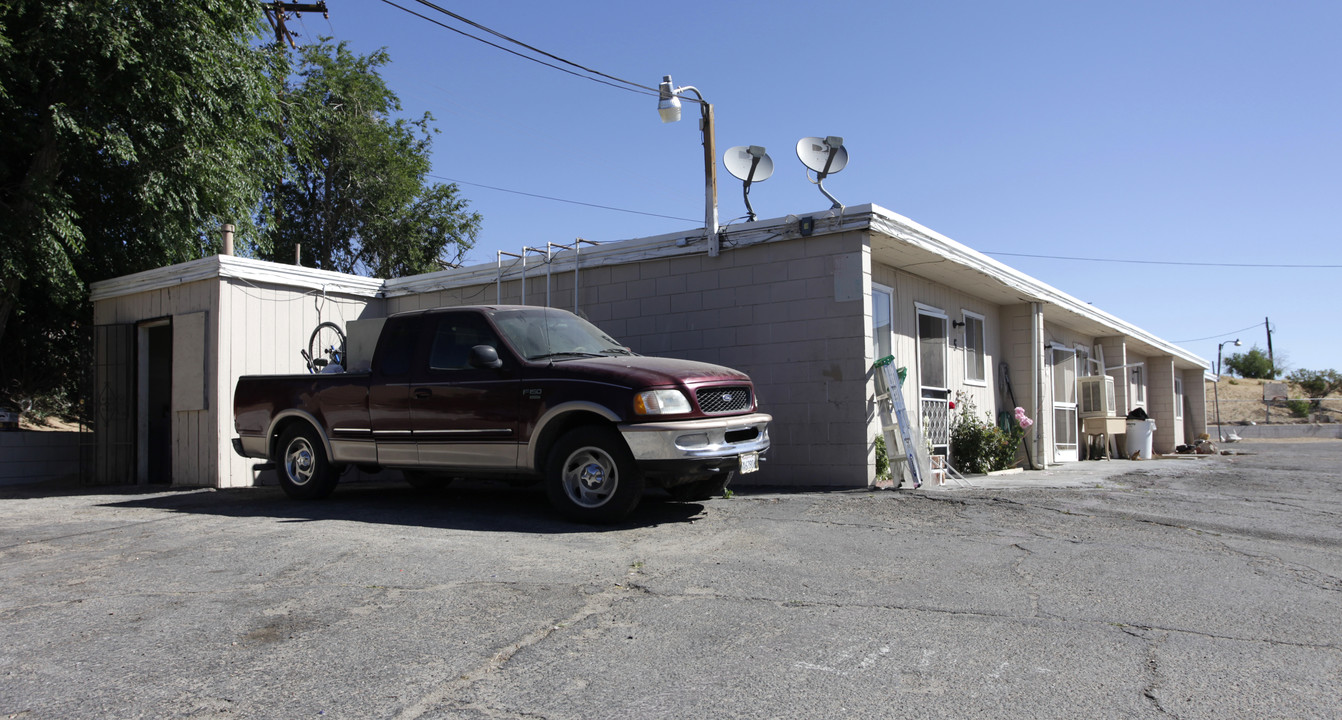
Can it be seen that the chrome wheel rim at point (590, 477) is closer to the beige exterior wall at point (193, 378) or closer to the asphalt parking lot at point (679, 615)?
the asphalt parking lot at point (679, 615)

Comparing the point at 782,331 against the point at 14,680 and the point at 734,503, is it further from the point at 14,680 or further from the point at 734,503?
the point at 14,680

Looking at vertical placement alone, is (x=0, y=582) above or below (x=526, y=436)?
below

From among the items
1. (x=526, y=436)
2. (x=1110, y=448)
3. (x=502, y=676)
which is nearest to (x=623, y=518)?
(x=526, y=436)

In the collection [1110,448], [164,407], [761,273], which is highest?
[761,273]

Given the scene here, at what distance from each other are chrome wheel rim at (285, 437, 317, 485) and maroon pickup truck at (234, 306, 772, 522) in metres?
0.01

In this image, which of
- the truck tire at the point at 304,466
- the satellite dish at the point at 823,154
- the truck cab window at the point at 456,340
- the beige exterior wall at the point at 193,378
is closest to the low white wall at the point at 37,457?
the beige exterior wall at the point at 193,378

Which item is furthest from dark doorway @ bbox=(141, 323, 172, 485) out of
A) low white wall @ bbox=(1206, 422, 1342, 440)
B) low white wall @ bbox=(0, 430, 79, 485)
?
Result: low white wall @ bbox=(1206, 422, 1342, 440)

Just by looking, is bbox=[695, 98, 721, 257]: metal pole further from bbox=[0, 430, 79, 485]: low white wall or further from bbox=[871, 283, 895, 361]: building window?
bbox=[0, 430, 79, 485]: low white wall

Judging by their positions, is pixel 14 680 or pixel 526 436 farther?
pixel 526 436

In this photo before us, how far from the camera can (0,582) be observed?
5516 millimetres

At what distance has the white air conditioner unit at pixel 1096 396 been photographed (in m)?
17.9

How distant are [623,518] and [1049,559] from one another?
3.15 m

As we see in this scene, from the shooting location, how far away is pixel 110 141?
12070 mm

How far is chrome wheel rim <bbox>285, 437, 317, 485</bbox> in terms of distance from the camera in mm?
9141
